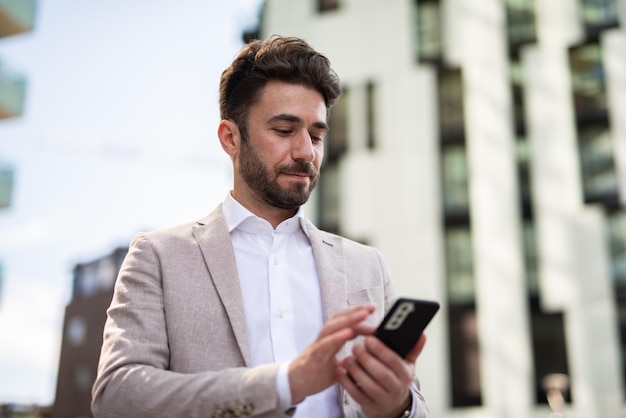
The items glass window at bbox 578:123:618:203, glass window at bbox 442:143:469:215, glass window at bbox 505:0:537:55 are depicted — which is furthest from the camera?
glass window at bbox 505:0:537:55

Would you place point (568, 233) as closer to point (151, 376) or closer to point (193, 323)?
point (193, 323)

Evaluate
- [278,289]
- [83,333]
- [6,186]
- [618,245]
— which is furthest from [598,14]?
[83,333]

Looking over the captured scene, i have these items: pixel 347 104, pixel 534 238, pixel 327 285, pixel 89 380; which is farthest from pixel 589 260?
pixel 89 380

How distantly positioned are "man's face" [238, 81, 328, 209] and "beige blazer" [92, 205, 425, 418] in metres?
0.22

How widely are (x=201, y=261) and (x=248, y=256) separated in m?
0.19

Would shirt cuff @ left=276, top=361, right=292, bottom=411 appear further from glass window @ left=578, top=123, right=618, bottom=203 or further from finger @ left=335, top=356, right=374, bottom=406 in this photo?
glass window @ left=578, top=123, right=618, bottom=203

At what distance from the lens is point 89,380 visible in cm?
4062

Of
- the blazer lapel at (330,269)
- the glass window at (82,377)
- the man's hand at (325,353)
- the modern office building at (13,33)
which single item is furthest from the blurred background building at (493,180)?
the glass window at (82,377)

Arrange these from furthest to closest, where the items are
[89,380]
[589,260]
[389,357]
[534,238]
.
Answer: [89,380] → [534,238] → [589,260] → [389,357]

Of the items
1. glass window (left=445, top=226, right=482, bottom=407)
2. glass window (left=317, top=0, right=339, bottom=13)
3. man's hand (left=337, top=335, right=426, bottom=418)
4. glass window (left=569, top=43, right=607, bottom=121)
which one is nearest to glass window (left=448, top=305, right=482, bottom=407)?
glass window (left=445, top=226, right=482, bottom=407)

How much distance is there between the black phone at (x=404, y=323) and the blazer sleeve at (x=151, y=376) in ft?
1.06

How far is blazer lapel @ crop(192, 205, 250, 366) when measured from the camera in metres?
2.24

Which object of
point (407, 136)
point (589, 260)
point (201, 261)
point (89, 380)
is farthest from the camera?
point (89, 380)

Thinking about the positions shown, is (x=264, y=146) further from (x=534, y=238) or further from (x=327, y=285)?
(x=534, y=238)
